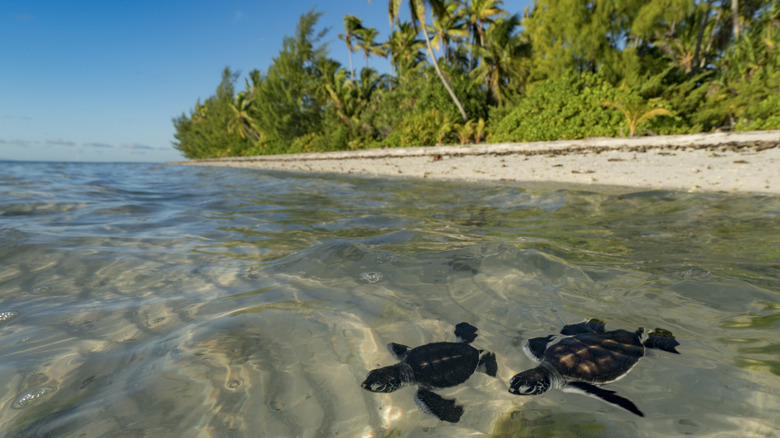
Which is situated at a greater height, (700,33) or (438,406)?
(700,33)

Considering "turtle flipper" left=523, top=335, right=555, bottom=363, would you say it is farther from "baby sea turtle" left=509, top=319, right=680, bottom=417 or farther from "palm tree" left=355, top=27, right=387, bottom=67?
"palm tree" left=355, top=27, right=387, bottom=67

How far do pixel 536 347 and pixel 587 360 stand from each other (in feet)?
0.73

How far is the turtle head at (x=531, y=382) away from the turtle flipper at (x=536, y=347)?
10 cm

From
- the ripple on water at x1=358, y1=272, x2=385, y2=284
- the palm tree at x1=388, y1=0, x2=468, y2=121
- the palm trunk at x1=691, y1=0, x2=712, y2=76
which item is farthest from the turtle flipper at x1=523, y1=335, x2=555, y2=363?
the palm trunk at x1=691, y1=0, x2=712, y2=76

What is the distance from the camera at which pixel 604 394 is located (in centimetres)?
126

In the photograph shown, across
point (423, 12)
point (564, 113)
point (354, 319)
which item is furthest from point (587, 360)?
point (423, 12)

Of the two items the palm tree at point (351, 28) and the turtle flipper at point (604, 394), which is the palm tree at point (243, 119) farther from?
the turtle flipper at point (604, 394)

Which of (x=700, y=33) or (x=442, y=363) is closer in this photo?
(x=442, y=363)

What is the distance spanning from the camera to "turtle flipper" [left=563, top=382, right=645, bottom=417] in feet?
3.92

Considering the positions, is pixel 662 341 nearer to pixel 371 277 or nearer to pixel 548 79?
pixel 371 277

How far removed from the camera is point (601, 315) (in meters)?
1.78

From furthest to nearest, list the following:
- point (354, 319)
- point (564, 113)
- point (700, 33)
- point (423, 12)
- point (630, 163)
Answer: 1. point (423, 12)
2. point (700, 33)
3. point (564, 113)
4. point (630, 163)
5. point (354, 319)

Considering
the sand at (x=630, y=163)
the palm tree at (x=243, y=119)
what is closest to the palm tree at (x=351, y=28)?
the palm tree at (x=243, y=119)

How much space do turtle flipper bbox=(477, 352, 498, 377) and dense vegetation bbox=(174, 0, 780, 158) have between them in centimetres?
1314
